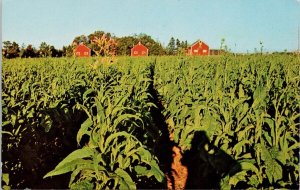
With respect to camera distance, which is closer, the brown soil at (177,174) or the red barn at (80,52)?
the brown soil at (177,174)

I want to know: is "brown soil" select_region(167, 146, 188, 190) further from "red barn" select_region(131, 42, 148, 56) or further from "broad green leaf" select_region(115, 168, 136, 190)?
"red barn" select_region(131, 42, 148, 56)

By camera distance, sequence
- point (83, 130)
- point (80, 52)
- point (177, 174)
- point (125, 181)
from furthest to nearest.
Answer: point (80, 52), point (177, 174), point (83, 130), point (125, 181)

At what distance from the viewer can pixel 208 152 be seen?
137 inches

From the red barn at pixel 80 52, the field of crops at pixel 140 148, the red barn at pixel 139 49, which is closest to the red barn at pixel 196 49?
the red barn at pixel 80 52

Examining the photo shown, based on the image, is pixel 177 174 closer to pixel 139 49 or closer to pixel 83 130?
pixel 83 130

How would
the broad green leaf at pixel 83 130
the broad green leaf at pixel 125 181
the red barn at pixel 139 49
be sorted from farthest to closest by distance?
the red barn at pixel 139 49 → the broad green leaf at pixel 83 130 → the broad green leaf at pixel 125 181

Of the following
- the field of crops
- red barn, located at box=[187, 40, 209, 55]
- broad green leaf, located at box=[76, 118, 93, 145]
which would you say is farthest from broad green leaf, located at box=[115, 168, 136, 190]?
red barn, located at box=[187, 40, 209, 55]

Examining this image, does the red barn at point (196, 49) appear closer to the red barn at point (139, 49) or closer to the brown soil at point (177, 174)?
the brown soil at point (177, 174)

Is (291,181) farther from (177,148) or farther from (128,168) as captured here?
(177,148)

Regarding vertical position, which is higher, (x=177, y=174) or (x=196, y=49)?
(x=196, y=49)

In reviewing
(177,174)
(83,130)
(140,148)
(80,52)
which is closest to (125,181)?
(140,148)

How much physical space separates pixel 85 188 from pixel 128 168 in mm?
502

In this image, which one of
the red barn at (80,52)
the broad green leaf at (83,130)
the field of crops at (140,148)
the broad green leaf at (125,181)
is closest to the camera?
the broad green leaf at (125,181)

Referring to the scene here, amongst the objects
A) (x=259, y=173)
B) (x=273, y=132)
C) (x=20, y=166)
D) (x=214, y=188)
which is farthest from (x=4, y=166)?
(x=273, y=132)
